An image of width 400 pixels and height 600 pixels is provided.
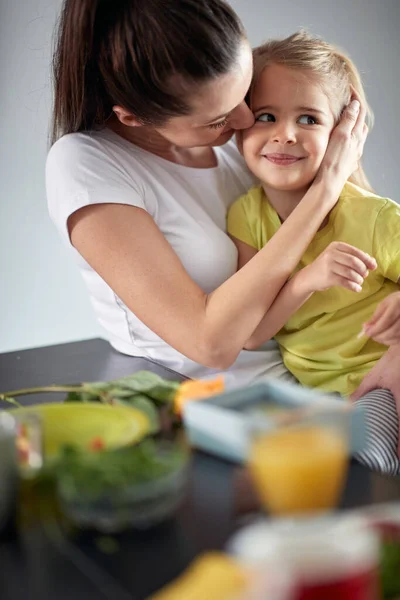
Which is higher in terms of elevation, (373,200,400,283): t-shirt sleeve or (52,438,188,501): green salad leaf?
(52,438,188,501): green salad leaf

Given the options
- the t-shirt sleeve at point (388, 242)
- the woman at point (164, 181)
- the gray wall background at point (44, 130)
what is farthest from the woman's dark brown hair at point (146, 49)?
the gray wall background at point (44, 130)

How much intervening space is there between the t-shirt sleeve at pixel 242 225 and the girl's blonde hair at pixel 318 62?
272mm

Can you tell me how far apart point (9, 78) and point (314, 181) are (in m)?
1.86

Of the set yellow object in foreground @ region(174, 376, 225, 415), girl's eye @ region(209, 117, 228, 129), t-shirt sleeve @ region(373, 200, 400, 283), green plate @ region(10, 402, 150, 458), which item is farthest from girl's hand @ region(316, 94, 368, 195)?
green plate @ region(10, 402, 150, 458)

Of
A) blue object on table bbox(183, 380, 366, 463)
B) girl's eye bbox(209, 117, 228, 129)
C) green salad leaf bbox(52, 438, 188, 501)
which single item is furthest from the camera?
girl's eye bbox(209, 117, 228, 129)

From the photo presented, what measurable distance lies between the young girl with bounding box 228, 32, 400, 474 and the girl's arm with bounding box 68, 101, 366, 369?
0.09 m

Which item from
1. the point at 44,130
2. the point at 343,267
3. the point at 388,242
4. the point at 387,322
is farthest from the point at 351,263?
the point at 44,130

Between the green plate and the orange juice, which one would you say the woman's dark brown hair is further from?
the orange juice

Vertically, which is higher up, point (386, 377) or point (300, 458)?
point (300, 458)

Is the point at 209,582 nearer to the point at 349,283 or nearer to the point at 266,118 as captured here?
the point at 349,283

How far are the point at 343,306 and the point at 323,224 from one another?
0.62 ft

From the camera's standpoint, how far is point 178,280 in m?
1.55

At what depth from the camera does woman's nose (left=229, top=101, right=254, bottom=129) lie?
1641mm

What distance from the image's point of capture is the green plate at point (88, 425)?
3.32ft
